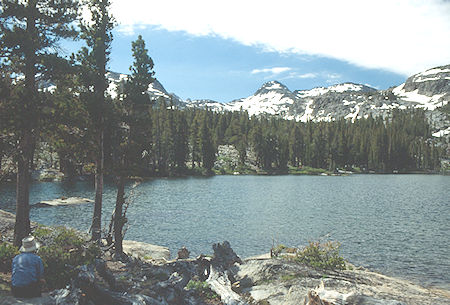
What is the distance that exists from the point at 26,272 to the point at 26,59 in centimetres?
1139

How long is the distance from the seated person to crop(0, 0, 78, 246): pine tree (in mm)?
7725

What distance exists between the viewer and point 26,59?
1698cm

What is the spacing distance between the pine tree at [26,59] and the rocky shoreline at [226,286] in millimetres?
5437

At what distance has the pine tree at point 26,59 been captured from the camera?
637 inches

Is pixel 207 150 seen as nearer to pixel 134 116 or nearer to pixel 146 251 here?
pixel 146 251

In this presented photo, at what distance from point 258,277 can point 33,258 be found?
33.7 ft

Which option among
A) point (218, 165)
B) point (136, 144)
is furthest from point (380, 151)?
point (136, 144)

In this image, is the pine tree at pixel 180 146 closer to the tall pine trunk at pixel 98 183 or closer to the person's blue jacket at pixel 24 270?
the tall pine trunk at pixel 98 183

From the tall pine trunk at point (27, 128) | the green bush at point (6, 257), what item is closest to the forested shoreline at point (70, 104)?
the tall pine trunk at point (27, 128)

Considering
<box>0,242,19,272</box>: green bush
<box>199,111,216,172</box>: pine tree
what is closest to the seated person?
<box>0,242,19,272</box>: green bush

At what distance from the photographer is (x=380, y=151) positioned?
611 ft

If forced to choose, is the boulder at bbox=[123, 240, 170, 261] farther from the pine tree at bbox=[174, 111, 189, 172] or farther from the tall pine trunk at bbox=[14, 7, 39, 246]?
the pine tree at bbox=[174, 111, 189, 172]

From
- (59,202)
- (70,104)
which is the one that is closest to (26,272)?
(70,104)

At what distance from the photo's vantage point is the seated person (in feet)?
34.6
